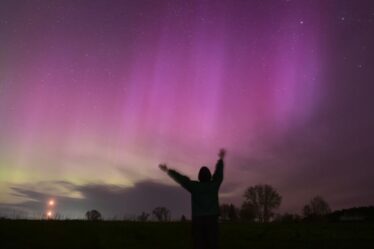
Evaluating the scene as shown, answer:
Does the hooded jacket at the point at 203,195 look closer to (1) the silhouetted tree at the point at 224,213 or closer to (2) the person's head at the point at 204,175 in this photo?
(2) the person's head at the point at 204,175

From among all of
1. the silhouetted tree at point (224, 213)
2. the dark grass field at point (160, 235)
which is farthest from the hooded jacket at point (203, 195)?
the dark grass field at point (160, 235)

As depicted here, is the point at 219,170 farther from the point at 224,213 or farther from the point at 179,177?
the point at 224,213

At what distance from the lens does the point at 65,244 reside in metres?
17.7

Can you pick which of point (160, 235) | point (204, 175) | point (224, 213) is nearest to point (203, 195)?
point (204, 175)

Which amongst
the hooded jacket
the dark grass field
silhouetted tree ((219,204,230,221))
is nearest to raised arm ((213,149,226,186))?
the hooded jacket

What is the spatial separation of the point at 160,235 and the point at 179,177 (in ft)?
24.8

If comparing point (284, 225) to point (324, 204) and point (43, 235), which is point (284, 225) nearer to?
point (43, 235)

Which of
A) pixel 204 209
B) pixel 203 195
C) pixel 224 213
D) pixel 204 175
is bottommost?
pixel 204 209

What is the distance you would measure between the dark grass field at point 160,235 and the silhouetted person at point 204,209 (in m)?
5.45

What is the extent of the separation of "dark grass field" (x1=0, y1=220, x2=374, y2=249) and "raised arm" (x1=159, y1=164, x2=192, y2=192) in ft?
18.1

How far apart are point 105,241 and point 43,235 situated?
8.02 feet

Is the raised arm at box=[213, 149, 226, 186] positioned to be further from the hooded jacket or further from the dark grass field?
the dark grass field

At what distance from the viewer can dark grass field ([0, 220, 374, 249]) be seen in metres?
18.1

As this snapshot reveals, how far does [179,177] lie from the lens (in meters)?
13.4
